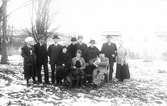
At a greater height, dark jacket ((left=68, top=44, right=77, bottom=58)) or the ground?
dark jacket ((left=68, top=44, right=77, bottom=58))

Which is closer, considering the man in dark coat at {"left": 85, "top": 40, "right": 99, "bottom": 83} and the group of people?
the group of people

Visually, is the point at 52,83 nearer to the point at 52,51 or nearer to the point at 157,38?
the point at 52,51

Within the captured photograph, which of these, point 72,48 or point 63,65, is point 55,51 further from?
point 72,48

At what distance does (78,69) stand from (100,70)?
985mm

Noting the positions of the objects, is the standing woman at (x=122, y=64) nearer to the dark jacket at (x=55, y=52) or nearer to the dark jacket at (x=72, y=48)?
the dark jacket at (x=72, y=48)

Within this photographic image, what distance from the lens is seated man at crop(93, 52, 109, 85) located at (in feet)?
34.9

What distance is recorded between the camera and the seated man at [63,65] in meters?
10.5

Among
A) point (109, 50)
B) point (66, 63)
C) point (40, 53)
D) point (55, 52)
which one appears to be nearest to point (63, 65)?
point (66, 63)

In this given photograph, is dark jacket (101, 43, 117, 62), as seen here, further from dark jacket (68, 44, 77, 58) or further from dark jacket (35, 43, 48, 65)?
dark jacket (35, 43, 48, 65)

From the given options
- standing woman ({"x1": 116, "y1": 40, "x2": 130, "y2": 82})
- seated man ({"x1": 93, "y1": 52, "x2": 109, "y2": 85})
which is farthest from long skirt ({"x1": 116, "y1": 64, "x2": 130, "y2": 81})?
seated man ({"x1": 93, "y1": 52, "x2": 109, "y2": 85})

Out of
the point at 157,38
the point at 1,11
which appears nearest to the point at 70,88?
the point at 1,11

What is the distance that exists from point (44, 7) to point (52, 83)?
8473mm

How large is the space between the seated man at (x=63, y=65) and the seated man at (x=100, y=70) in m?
1.03

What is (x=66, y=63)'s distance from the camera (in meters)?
10.5
